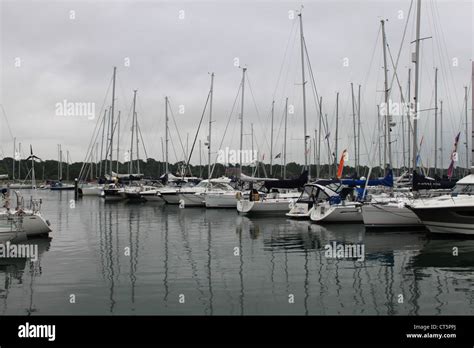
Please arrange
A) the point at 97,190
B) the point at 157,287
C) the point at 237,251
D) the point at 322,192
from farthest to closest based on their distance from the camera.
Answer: the point at 97,190 < the point at 322,192 < the point at 237,251 < the point at 157,287

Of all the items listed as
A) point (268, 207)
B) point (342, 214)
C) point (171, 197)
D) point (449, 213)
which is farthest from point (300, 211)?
point (171, 197)

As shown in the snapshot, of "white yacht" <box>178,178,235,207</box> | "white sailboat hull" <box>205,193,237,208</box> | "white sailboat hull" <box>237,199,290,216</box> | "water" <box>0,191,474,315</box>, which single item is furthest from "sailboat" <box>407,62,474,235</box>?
"white yacht" <box>178,178,235,207</box>

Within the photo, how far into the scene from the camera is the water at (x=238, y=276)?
11.6 m

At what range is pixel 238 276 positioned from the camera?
15.0 metres

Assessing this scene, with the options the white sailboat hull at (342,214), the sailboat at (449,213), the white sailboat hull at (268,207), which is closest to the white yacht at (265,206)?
the white sailboat hull at (268,207)

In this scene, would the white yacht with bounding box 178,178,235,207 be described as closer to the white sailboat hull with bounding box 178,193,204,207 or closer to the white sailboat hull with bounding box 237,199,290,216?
the white sailboat hull with bounding box 178,193,204,207

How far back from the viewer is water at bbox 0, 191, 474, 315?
11.6 metres

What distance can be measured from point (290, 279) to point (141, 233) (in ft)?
46.3

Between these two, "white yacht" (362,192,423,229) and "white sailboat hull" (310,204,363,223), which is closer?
"white yacht" (362,192,423,229)

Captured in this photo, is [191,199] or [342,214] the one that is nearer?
[342,214]

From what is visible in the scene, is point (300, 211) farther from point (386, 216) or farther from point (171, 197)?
point (171, 197)
